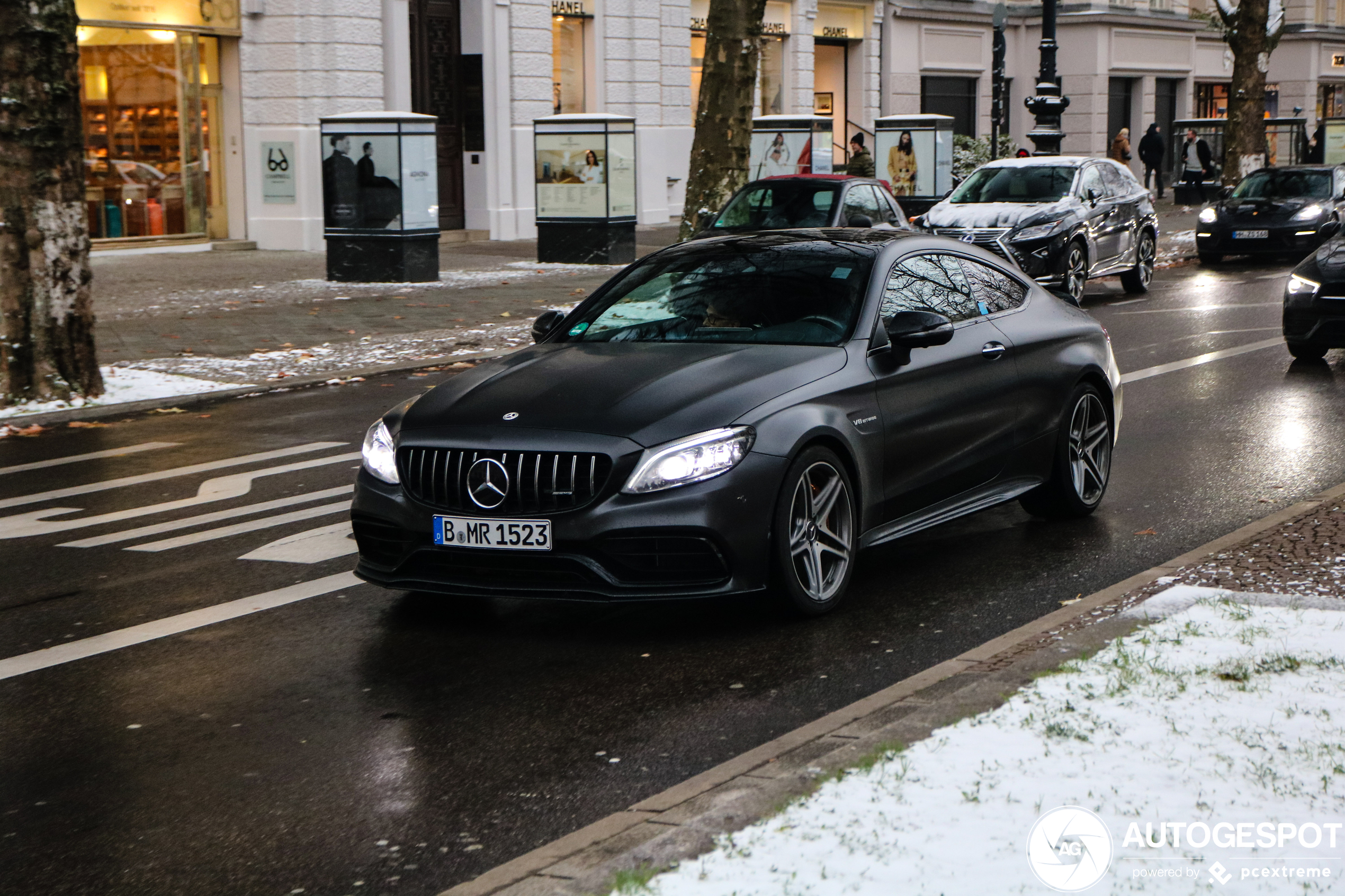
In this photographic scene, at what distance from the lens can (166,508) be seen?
892 centimetres

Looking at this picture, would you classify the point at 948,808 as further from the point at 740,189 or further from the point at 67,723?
the point at 740,189

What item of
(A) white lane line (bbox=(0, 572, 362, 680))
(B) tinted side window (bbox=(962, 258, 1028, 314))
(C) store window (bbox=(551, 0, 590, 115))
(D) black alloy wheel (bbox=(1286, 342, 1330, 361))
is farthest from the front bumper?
(C) store window (bbox=(551, 0, 590, 115))

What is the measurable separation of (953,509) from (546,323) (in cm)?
193

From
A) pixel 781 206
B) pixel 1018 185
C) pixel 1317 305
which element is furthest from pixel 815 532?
pixel 1018 185

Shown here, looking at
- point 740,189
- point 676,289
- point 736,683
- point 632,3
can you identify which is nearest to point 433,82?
point 632,3

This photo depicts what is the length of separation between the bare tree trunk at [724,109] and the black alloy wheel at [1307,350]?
28.9 feet

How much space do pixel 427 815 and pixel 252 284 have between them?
1844cm

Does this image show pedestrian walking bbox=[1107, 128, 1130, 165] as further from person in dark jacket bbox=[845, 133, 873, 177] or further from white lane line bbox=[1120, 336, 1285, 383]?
white lane line bbox=[1120, 336, 1285, 383]

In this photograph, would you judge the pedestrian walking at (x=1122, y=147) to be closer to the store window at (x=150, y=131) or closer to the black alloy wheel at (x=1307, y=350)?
the store window at (x=150, y=131)

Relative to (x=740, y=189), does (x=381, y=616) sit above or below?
below

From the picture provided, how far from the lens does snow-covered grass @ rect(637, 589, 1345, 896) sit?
3689mm

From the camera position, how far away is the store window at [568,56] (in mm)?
32312

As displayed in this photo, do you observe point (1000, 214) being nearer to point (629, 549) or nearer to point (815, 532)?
point (815, 532)

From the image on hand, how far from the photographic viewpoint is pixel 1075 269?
20297 millimetres
